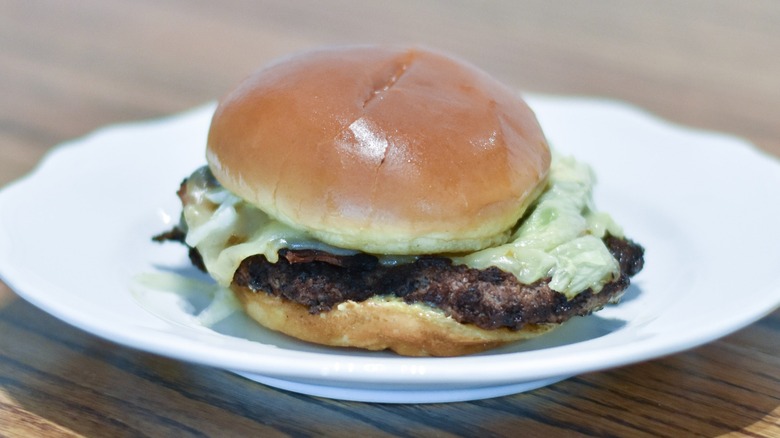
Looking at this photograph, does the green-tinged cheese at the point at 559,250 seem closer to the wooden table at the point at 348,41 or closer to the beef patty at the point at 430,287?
the beef patty at the point at 430,287

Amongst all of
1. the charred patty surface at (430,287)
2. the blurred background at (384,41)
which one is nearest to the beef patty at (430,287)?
the charred patty surface at (430,287)

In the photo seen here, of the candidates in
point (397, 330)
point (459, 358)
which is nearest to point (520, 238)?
point (397, 330)

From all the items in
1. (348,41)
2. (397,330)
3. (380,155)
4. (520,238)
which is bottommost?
(397,330)

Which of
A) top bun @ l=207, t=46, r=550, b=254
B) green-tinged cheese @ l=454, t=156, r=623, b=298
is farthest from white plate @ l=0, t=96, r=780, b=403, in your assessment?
top bun @ l=207, t=46, r=550, b=254

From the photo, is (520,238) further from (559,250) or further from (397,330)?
(397,330)

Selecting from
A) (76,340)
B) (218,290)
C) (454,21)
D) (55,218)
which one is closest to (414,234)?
(218,290)

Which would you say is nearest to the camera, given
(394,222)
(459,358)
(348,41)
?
(459,358)

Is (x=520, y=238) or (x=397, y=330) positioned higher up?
(x=520, y=238)

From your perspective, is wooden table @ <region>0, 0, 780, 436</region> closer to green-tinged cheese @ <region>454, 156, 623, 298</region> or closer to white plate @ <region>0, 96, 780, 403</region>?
white plate @ <region>0, 96, 780, 403</region>
